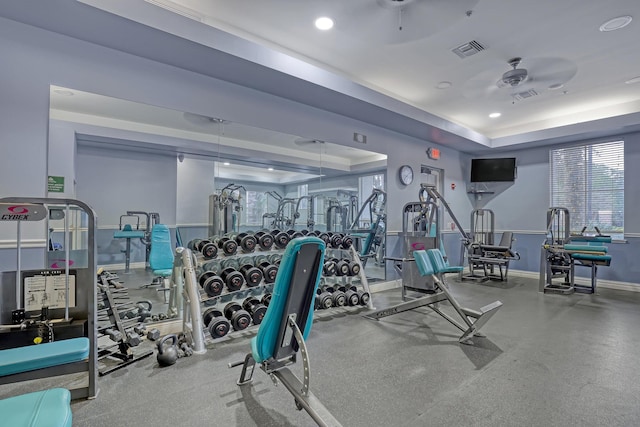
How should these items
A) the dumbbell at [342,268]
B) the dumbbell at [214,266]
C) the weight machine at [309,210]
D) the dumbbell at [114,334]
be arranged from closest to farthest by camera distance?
the dumbbell at [114,334] → the dumbbell at [214,266] → the dumbbell at [342,268] → the weight machine at [309,210]

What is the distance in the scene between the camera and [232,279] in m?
3.09

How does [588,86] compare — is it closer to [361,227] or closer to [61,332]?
[361,227]

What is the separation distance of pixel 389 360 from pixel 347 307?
158 cm

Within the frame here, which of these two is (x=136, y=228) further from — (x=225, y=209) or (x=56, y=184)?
(x=225, y=209)

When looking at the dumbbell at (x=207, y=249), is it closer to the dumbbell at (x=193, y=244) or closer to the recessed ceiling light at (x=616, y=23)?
the dumbbell at (x=193, y=244)

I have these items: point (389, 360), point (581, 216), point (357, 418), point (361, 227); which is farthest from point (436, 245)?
point (581, 216)

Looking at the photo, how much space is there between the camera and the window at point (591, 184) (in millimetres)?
5777

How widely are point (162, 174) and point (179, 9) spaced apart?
5.53 feet

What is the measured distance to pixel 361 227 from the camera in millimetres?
5438

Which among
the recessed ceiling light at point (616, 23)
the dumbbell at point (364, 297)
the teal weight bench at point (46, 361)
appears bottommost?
the dumbbell at point (364, 297)

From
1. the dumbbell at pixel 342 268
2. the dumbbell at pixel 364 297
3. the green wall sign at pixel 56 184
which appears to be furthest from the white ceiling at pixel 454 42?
the dumbbell at pixel 364 297

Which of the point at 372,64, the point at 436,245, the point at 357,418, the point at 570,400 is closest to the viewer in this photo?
the point at 357,418

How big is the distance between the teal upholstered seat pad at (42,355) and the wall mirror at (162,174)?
1.53 meters

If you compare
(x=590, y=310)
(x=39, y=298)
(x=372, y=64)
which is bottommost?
(x=590, y=310)
